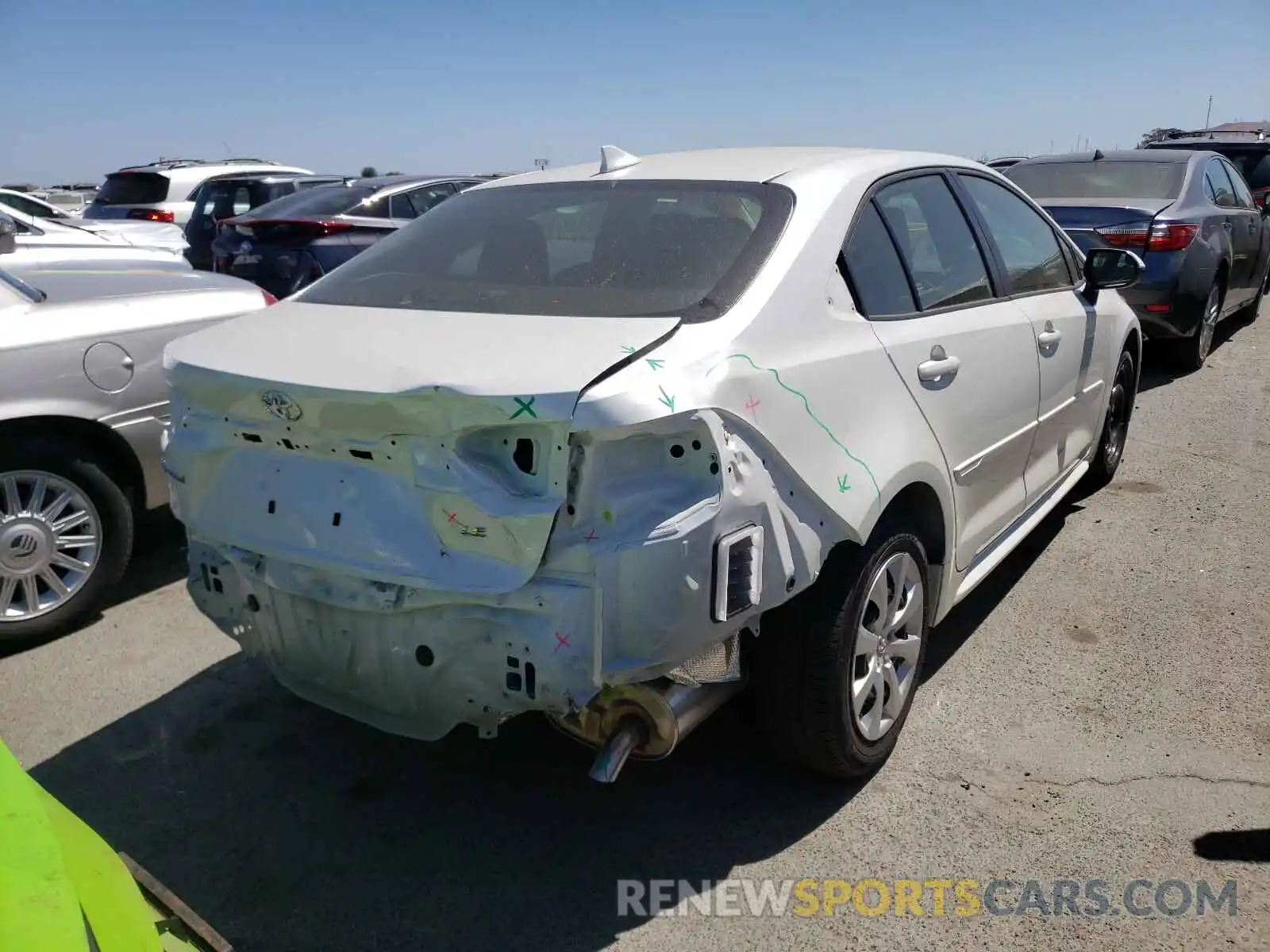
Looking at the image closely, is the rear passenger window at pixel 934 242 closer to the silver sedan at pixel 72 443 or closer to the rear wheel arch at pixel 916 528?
the rear wheel arch at pixel 916 528

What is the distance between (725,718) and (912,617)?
0.69 m

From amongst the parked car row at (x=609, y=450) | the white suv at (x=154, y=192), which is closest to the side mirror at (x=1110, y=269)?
the parked car row at (x=609, y=450)

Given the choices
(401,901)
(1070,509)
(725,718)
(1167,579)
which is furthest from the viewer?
(1070,509)

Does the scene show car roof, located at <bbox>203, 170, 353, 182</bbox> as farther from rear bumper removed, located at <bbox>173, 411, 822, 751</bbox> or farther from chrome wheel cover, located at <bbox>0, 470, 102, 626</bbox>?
rear bumper removed, located at <bbox>173, 411, 822, 751</bbox>

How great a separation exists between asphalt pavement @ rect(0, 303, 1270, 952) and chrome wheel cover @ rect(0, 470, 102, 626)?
0.21 m

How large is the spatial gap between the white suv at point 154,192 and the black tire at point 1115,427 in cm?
1135

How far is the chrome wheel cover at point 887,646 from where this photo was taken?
2.90 metres

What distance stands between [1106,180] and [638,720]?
7.38 meters

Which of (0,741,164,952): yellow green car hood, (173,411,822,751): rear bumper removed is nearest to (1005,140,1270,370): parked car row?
(173,411,822,751): rear bumper removed

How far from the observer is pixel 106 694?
3.64 m

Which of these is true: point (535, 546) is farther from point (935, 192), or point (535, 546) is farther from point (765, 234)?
point (935, 192)

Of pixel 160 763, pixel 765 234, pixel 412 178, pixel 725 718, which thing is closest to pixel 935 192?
pixel 765 234

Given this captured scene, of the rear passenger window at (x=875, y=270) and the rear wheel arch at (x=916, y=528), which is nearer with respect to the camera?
the rear wheel arch at (x=916, y=528)

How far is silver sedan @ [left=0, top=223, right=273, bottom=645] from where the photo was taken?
3871mm
